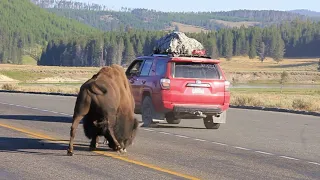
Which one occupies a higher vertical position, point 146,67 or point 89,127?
point 146,67

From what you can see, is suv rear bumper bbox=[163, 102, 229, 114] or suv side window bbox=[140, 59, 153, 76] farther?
suv side window bbox=[140, 59, 153, 76]

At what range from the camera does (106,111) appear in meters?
12.4

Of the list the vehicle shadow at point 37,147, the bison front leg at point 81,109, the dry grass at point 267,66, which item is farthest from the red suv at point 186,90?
the dry grass at point 267,66

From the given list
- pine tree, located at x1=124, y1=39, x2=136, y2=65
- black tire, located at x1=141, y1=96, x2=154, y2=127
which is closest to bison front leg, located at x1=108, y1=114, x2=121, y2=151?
black tire, located at x1=141, y1=96, x2=154, y2=127

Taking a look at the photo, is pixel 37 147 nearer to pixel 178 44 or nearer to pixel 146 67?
pixel 146 67

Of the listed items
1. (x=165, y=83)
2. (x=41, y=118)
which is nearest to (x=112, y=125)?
(x=165, y=83)

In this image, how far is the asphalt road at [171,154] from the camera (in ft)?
35.9

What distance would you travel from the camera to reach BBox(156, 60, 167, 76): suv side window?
736 inches

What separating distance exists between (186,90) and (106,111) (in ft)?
20.4

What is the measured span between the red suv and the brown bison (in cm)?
527

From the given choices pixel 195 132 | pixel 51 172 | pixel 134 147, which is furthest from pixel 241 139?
pixel 51 172

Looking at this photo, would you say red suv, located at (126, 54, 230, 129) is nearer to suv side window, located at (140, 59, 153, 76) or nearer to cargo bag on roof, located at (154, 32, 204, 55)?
suv side window, located at (140, 59, 153, 76)

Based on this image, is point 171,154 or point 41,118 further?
point 41,118

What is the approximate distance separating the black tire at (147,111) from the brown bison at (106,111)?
5.84 meters
